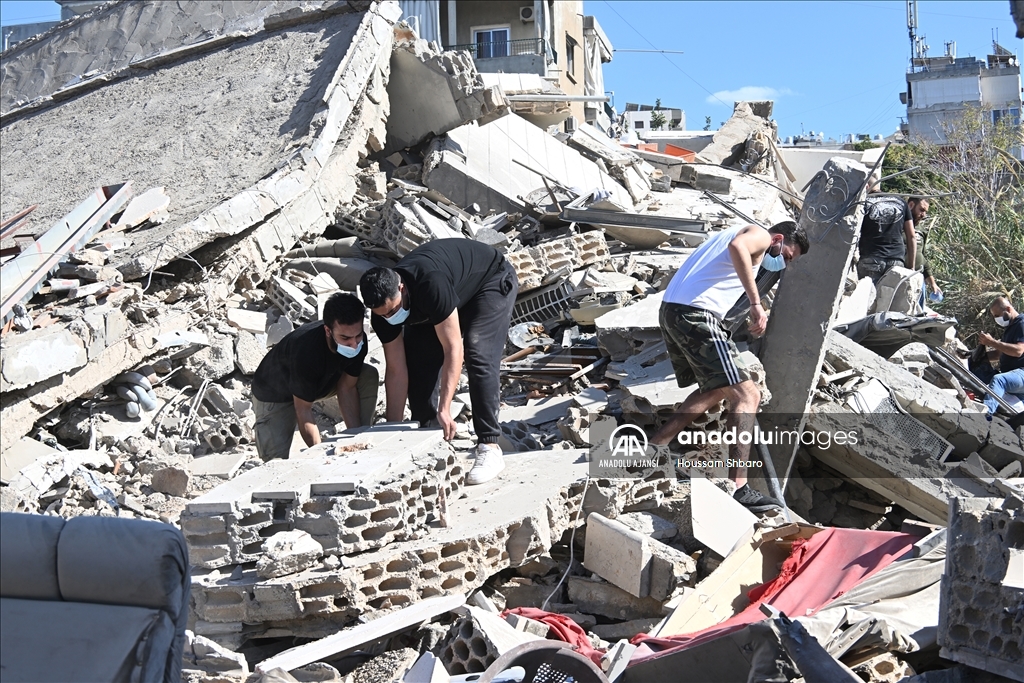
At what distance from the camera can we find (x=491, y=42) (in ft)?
76.0

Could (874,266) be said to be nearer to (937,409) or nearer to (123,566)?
(937,409)

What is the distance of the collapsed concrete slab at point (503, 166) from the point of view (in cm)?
A: 896

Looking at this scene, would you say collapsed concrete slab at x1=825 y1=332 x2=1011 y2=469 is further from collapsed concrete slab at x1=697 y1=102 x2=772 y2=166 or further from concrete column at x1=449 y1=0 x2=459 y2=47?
concrete column at x1=449 y1=0 x2=459 y2=47

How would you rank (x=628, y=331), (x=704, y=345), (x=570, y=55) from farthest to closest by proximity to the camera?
(x=570, y=55) < (x=628, y=331) < (x=704, y=345)

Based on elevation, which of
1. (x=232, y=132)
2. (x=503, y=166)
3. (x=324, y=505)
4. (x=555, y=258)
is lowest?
(x=324, y=505)

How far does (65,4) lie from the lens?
20406 mm

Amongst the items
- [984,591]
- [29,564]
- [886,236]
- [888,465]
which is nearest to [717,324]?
[888,465]

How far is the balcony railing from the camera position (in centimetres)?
2239

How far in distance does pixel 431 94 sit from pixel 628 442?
5923 millimetres

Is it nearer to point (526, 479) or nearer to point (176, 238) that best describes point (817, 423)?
point (526, 479)

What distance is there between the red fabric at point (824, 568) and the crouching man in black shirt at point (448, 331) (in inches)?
55.8

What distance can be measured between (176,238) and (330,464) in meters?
3.92

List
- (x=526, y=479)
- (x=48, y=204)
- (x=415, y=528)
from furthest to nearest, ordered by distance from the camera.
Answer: (x=48, y=204) < (x=526, y=479) < (x=415, y=528)

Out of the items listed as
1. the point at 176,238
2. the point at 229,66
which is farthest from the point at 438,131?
the point at 176,238
